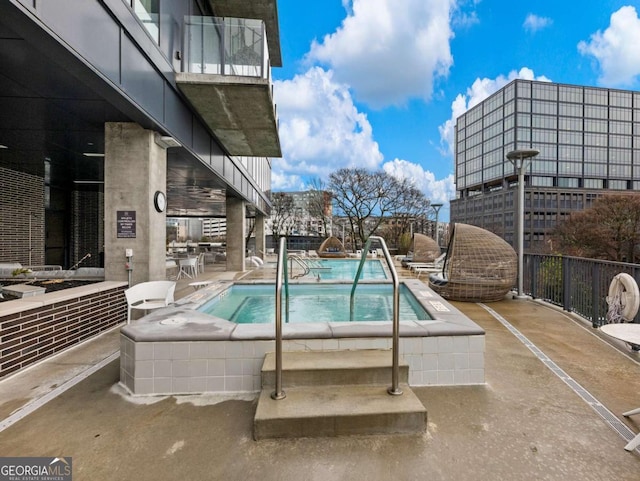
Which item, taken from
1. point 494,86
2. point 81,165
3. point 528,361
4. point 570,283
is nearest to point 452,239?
point 570,283

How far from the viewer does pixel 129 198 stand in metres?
4.83

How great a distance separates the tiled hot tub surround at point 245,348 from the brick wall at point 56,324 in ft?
4.15

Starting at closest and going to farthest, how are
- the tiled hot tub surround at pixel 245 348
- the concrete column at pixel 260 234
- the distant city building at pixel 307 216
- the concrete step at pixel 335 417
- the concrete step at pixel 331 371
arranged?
1. the concrete step at pixel 335 417
2. the concrete step at pixel 331 371
3. the tiled hot tub surround at pixel 245 348
4. the concrete column at pixel 260 234
5. the distant city building at pixel 307 216

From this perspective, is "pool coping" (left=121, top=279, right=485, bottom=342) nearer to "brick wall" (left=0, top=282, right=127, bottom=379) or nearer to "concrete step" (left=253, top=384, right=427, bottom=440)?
"concrete step" (left=253, top=384, right=427, bottom=440)

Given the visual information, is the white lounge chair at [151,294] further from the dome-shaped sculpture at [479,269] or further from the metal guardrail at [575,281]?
the metal guardrail at [575,281]

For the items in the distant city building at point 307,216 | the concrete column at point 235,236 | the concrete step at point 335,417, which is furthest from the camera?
the distant city building at point 307,216

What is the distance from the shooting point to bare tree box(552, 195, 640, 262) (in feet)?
54.4

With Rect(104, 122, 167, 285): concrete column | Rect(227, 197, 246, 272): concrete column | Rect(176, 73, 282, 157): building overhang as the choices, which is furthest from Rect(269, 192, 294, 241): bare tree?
Rect(104, 122, 167, 285): concrete column

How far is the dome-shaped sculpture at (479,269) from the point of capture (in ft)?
20.9

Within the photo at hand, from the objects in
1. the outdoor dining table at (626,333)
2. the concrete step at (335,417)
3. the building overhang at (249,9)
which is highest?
the building overhang at (249,9)

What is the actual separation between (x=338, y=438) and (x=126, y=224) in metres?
4.49

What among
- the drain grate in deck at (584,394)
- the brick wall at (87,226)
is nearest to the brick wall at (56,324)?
the drain grate in deck at (584,394)

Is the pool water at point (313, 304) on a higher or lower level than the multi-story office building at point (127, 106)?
lower

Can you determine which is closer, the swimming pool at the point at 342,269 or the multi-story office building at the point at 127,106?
the multi-story office building at the point at 127,106
